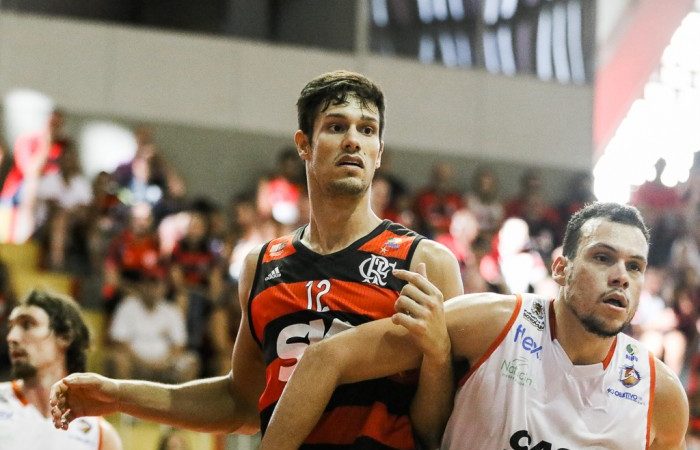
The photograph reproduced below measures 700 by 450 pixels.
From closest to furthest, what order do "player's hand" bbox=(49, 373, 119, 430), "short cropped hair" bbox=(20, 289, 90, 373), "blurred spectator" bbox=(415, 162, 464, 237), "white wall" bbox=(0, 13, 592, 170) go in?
"player's hand" bbox=(49, 373, 119, 430), "short cropped hair" bbox=(20, 289, 90, 373), "blurred spectator" bbox=(415, 162, 464, 237), "white wall" bbox=(0, 13, 592, 170)

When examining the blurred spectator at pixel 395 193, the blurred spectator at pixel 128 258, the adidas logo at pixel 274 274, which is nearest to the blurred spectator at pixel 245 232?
the blurred spectator at pixel 128 258

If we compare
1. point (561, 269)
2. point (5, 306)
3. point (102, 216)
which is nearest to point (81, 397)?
point (561, 269)

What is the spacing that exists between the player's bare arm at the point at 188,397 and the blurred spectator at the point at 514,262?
8776 mm

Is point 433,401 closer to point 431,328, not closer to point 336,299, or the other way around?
point 431,328

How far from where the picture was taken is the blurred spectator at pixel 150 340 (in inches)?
446

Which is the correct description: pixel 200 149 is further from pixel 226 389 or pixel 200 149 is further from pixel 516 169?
pixel 226 389

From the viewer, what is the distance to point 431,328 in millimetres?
4398

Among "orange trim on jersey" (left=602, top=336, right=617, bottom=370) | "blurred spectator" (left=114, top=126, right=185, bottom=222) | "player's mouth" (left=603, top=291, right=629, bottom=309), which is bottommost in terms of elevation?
"orange trim on jersey" (left=602, top=336, right=617, bottom=370)

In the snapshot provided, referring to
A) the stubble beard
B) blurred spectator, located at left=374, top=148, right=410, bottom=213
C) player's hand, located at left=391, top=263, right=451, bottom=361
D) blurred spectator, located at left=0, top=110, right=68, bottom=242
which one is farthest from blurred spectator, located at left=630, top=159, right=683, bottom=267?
player's hand, located at left=391, top=263, right=451, bottom=361

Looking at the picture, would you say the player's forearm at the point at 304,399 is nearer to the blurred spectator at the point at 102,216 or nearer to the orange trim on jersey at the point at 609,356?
the orange trim on jersey at the point at 609,356

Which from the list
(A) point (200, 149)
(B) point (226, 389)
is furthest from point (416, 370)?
(A) point (200, 149)

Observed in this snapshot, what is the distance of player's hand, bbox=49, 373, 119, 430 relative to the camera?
5191 mm

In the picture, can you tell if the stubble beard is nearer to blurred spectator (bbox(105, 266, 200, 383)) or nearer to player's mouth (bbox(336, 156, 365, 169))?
player's mouth (bbox(336, 156, 365, 169))

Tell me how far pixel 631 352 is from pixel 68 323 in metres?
3.21
